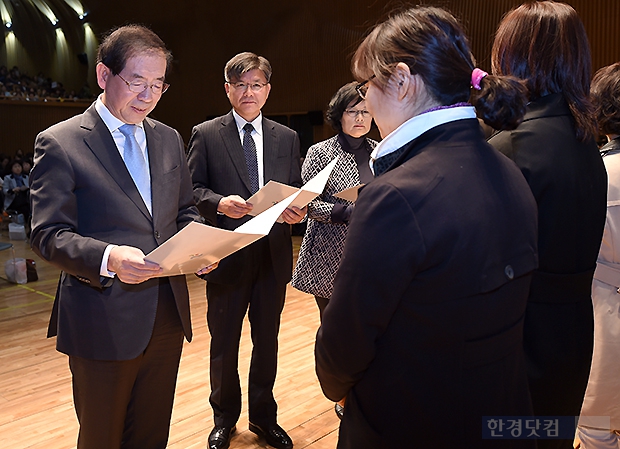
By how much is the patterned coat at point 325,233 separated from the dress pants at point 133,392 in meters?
0.89

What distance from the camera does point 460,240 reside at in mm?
959

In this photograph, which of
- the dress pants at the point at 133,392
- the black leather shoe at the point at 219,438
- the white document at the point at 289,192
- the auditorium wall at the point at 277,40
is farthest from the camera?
the auditorium wall at the point at 277,40

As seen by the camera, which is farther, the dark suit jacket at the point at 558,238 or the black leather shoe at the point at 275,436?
the black leather shoe at the point at 275,436

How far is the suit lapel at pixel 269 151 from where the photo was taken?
257 cm

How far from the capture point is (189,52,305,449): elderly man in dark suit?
247 cm

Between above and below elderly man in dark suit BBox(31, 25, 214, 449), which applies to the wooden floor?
below

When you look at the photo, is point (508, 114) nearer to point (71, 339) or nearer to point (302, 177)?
point (71, 339)

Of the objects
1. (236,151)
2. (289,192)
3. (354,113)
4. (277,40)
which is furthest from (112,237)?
(277,40)

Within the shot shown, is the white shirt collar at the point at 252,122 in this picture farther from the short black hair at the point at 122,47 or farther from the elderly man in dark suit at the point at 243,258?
the short black hair at the point at 122,47

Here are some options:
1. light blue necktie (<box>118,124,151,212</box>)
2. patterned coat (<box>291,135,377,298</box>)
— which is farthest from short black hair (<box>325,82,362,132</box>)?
light blue necktie (<box>118,124,151,212</box>)

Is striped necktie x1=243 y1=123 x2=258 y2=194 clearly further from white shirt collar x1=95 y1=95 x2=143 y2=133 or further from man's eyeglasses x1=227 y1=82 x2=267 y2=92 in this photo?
white shirt collar x1=95 y1=95 x2=143 y2=133

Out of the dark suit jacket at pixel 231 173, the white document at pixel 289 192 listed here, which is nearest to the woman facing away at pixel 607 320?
the white document at pixel 289 192

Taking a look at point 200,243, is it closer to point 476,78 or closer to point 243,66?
point 476,78

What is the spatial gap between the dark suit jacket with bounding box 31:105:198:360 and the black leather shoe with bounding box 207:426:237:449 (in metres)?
0.98
